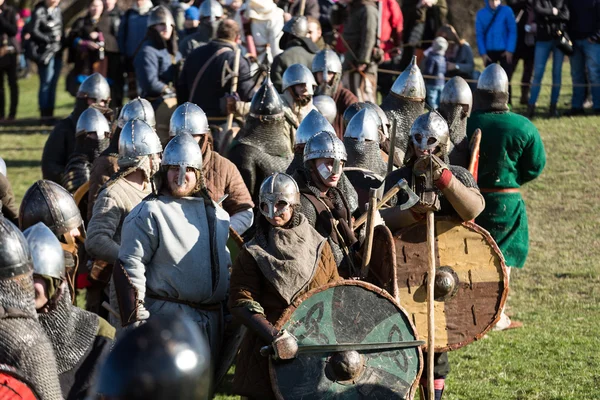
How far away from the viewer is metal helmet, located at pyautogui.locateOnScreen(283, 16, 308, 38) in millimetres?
10891

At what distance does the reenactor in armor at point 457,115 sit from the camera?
318 inches

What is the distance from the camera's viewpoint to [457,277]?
6496mm

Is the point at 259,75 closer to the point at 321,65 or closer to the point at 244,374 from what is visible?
the point at 321,65

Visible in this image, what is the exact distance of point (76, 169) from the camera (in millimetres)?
8414

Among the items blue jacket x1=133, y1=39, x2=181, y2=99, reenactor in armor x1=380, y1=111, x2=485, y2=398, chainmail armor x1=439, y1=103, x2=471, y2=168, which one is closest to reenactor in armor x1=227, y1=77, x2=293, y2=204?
chainmail armor x1=439, y1=103, x2=471, y2=168

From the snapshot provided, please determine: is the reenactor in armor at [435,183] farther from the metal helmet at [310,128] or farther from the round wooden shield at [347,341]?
the round wooden shield at [347,341]

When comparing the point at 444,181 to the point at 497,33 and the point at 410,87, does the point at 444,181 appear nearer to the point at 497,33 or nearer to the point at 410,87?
the point at 410,87

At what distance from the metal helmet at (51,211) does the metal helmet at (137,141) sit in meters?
0.86

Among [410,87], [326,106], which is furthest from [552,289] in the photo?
[326,106]

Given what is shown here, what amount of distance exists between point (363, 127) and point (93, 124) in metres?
2.06

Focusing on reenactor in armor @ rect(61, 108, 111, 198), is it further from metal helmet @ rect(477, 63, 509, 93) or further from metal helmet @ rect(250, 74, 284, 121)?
metal helmet @ rect(477, 63, 509, 93)

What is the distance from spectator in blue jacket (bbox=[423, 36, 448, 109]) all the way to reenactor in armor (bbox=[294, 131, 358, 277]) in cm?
848

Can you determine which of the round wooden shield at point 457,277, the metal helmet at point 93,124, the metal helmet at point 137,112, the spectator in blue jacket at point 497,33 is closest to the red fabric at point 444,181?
the round wooden shield at point 457,277

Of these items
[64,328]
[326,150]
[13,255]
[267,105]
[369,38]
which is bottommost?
[369,38]
